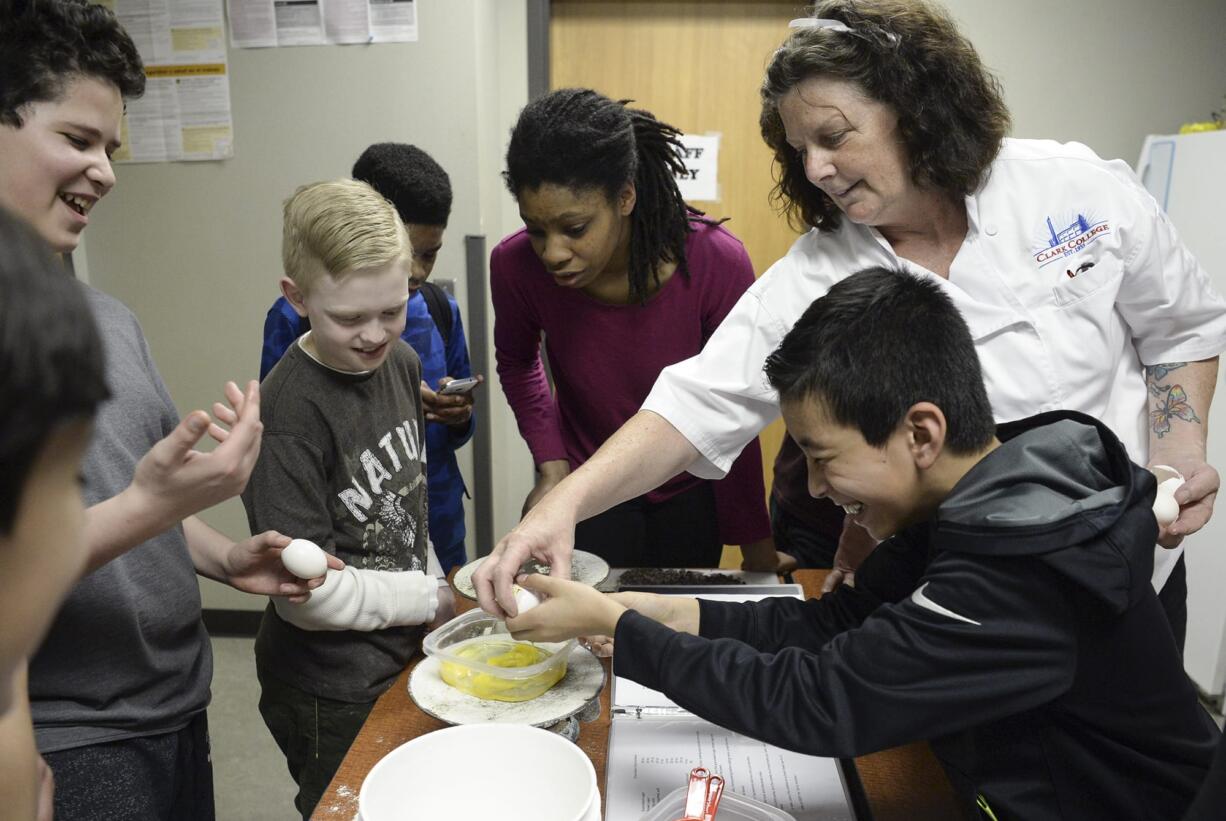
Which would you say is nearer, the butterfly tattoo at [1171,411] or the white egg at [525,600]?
the white egg at [525,600]

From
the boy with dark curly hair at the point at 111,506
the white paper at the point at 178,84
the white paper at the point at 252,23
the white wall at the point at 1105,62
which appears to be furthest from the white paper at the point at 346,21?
the white wall at the point at 1105,62

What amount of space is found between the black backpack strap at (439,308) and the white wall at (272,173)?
64 cm

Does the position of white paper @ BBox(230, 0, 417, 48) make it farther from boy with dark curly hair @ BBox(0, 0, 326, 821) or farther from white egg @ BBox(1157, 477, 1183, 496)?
white egg @ BBox(1157, 477, 1183, 496)

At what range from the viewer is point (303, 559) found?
3.53 ft

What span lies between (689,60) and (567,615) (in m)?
2.73

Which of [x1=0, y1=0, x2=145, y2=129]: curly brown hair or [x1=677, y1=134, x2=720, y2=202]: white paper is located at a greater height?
[x1=0, y1=0, x2=145, y2=129]: curly brown hair

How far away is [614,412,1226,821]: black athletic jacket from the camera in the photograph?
2.81 ft

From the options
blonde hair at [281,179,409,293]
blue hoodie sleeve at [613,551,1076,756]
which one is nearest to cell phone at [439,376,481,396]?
blonde hair at [281,179,409,293]

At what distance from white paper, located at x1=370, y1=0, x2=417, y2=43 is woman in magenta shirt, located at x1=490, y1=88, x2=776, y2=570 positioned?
1.27 m

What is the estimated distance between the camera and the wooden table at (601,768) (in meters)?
0.95

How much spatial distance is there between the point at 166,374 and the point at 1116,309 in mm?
3006

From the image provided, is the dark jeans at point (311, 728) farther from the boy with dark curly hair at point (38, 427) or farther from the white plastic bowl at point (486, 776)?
the boy with dark curly hair at point (38, 427)

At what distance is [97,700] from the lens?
1.01 m

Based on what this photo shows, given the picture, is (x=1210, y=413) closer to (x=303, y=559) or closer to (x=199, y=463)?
(x=303, y=559)
